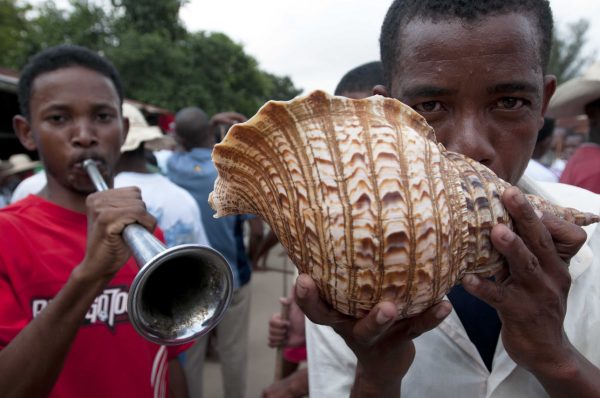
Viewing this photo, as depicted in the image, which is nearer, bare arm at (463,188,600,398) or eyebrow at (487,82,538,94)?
bare arm at (463,188,600,398)

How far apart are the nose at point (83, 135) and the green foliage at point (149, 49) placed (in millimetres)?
18878

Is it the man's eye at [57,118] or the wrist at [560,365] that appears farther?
the man's eye at [57,118]

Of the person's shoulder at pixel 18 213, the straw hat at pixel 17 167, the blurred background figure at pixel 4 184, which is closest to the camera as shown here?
the person's shoulder at pixel 18 213

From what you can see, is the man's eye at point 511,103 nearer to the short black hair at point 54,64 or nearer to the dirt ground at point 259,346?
the short black hair at point 54,64

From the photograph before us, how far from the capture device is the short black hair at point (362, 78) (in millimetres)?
2869

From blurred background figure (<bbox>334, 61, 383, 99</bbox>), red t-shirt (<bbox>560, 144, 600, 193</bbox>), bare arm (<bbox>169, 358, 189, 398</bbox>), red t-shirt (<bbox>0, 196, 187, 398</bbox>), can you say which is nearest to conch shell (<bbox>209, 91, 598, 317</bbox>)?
red t-shirt (<bbox>0, 196, 187, 398</bbox>)

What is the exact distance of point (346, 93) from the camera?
294 cm

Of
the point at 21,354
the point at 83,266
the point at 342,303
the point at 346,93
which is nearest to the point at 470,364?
the point at 342,303

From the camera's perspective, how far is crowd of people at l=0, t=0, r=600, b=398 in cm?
95

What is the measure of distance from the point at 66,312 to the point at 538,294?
141cm

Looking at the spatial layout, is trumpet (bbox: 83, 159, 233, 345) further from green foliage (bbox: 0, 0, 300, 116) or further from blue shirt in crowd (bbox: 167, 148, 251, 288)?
green foliage (bbox: 0, 0, 300, 116)

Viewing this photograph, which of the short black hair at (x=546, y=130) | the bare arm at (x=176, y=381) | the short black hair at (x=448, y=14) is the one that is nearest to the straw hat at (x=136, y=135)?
the bare arm at (x=176, y=381)

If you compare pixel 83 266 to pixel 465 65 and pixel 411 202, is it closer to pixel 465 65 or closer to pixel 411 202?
pixel 411 202

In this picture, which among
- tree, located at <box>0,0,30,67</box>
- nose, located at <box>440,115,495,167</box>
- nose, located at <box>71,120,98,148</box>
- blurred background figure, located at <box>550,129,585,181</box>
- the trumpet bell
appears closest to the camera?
nose, located at <box>440,115,495,167</box>
